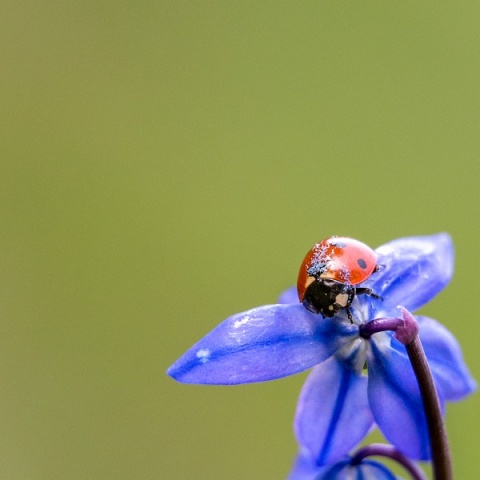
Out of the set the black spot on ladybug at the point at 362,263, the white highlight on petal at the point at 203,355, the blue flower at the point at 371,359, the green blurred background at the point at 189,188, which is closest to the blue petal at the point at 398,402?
the blue flower at the point at 371,359

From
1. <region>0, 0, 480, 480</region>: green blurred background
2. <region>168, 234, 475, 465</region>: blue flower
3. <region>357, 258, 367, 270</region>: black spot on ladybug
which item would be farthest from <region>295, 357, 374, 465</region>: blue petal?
<region>0, 0, 480, 480</region>: green blurred background

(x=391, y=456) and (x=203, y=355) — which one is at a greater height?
(x=203, y=355)

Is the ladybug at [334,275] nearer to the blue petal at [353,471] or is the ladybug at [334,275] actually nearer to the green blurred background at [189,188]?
the blue petal at [353,471]

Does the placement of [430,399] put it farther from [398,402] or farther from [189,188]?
[189,188]

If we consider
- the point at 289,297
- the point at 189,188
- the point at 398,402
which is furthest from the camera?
the point at 189,188

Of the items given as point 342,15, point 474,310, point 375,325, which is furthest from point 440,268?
point 342,15

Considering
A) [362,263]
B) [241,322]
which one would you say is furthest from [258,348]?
[362,263]

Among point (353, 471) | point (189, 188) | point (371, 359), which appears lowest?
point (353, 471)
